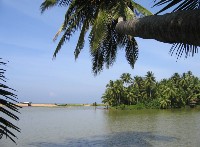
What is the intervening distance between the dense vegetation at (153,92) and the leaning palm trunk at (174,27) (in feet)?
269

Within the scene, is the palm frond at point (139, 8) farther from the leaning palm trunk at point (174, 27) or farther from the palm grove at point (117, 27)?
the leaning palm trunk at point (174, 27)

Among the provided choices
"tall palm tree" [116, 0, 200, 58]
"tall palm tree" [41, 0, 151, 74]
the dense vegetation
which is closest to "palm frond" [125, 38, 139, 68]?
"tall palm tree" [41, 0, 151, 74]

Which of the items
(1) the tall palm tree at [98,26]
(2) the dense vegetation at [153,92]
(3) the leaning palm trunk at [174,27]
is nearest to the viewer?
(3) the leaning palm trunk at [174,27]

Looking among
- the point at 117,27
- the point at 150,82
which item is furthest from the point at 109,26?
the point at 150,82

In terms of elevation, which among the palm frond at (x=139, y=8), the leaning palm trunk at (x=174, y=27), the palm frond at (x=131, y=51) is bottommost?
the leaning palm trunk at (x=174, y=27)

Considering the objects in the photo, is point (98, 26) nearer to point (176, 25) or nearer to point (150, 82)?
point (176, 25)

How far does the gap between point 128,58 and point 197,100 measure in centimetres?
8099

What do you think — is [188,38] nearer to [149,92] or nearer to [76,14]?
[76,14]

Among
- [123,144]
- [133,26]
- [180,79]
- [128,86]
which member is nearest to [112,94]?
[128,86]

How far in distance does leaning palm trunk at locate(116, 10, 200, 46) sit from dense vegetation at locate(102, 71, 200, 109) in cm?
8189

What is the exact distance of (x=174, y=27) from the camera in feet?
10.6

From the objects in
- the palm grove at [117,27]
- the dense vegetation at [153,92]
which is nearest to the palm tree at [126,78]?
the dense vegetation at [153,92]

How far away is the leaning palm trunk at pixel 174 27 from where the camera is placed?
2.91m

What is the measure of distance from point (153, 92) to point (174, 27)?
96721mm
